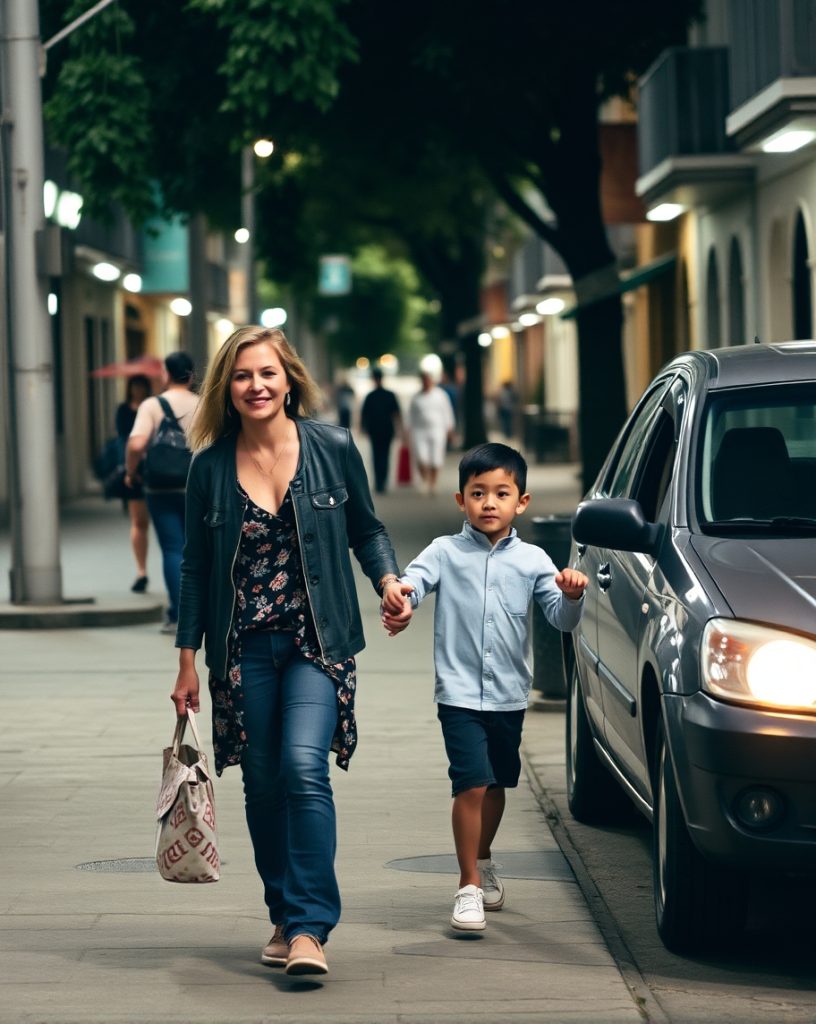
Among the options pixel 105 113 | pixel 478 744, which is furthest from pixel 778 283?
pixel 478 744

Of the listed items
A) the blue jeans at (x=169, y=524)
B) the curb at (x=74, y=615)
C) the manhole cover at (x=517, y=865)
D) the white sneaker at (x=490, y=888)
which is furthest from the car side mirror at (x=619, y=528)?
the curb at (x=74, y=615)

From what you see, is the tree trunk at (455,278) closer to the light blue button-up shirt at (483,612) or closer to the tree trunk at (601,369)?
the tree trunk at (601,369)

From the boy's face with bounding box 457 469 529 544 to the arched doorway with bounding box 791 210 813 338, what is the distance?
53.1 ft

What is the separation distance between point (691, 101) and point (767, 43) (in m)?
4.10

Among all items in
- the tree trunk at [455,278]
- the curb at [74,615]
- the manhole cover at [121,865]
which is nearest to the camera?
the manhole cover at [121,865]

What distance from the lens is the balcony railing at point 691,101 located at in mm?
22859

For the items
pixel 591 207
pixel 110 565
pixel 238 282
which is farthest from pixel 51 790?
pixel 238 282

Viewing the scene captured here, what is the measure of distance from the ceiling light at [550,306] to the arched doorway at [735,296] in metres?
19.5

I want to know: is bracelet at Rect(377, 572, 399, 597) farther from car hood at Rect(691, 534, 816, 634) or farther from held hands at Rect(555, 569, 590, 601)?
car hood at Rect(691, 534, 816, 634)

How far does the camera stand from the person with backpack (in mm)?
13680

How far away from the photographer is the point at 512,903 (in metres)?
6.67

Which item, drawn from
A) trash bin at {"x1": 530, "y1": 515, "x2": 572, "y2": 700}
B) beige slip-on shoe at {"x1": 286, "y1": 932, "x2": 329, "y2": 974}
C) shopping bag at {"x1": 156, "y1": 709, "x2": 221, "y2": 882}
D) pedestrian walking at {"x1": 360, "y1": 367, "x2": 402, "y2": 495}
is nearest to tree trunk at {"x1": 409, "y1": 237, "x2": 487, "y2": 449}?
pedestrian walking at {"x1": 360, "y1": 367, "x2": 402, "y2": 495}

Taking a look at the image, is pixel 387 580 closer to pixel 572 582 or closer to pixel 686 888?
pixel 572 582

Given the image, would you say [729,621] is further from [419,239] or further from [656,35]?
[419,239]
